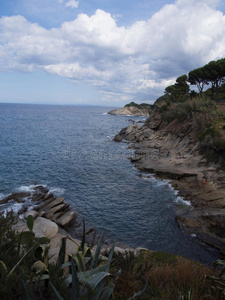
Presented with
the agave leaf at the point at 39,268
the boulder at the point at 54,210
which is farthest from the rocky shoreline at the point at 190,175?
the agave leaf at the point at 39,268

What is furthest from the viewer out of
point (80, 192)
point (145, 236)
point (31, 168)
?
point (31, 168)

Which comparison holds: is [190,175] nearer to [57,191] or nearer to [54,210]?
[57,191]

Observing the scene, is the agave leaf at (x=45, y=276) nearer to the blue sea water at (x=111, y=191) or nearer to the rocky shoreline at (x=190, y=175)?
the blue sea water at (x=111, y=191)

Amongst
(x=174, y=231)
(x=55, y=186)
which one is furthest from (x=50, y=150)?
(x=174, y=231)

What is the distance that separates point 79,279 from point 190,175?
23370 millimetres

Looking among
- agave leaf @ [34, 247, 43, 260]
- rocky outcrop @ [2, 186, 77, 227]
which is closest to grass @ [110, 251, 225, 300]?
agave leaf @ [34, 247, 43, 260]

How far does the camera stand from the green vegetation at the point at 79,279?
3.99m

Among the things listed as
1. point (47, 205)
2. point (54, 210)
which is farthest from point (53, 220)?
point (47, 205)

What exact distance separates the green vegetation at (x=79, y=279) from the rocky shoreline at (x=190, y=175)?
32.2ft

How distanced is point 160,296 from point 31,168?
29872mm

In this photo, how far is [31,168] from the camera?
31.9 m

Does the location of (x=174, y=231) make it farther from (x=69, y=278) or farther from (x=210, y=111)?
(x=210, y=111)

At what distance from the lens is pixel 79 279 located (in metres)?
4.80

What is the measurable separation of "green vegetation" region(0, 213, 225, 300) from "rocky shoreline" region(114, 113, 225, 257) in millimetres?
9809
